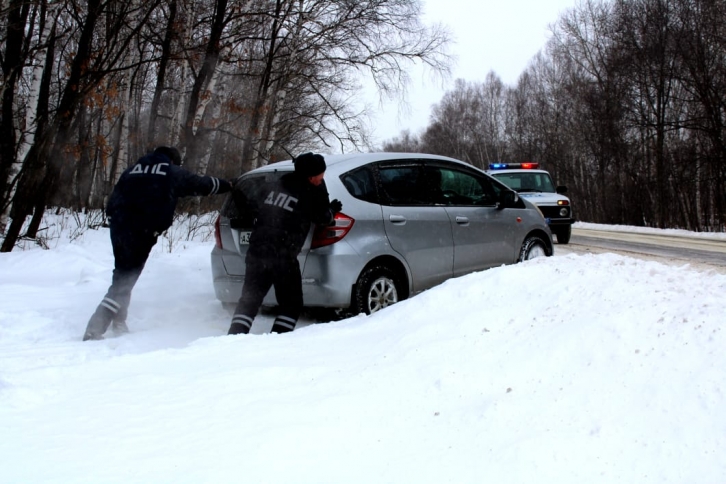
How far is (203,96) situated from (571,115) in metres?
34.0

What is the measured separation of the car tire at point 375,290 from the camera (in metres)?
5.32

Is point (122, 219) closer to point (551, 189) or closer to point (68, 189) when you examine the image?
point (551, 189)

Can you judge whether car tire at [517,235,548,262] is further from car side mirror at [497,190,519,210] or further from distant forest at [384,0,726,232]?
distant forest at [384,0,726,232]

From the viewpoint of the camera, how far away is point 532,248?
7051 mm

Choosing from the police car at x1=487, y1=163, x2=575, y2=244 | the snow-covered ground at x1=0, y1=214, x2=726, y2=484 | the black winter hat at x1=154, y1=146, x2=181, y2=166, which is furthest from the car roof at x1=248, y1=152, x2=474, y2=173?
the police car at x1=487, y1=163, x2=575, y2=244

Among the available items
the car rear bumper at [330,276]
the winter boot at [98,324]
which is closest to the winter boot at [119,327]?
the winter boot at [98,324]

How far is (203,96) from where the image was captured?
14.0 metres

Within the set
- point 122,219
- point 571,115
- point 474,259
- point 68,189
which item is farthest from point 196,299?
point 571,115

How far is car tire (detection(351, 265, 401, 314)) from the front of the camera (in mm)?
5320

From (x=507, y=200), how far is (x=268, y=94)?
44.0ft

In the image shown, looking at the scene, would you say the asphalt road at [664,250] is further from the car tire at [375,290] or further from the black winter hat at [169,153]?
the black winter hat at [169,153]

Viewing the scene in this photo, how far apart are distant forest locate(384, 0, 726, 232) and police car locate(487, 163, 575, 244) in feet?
35.1

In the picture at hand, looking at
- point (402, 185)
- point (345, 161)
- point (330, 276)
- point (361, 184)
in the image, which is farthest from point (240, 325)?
point (402, 185)

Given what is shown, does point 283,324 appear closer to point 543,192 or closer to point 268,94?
point 543,192
